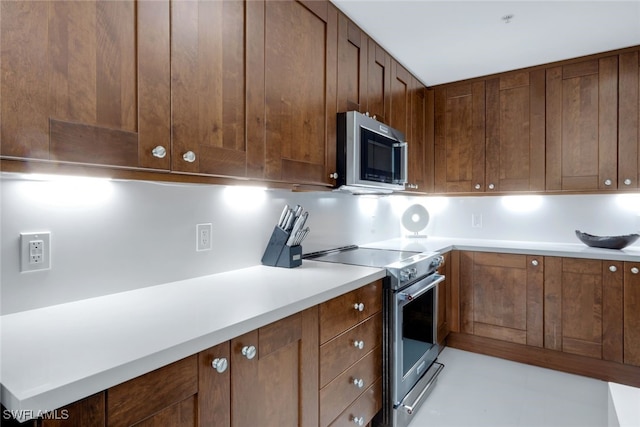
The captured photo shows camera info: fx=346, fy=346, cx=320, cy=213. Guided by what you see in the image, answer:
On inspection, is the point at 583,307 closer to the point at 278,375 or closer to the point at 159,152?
the point at 278,375

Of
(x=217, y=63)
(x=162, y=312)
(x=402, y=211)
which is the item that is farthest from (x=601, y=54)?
(x=162, y=312)

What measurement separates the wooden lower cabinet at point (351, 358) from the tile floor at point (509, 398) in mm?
490

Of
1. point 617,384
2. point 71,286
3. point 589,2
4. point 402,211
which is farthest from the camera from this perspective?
point 402,211

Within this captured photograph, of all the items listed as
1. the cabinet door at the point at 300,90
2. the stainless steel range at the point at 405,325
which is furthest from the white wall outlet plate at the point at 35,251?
the stainless steel range at the point at 405,325

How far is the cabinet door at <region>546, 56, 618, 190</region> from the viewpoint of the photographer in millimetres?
2541

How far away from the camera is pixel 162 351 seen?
762 mm

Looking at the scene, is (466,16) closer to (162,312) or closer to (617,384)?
(162,312)

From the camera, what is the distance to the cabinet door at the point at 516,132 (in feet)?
9.12

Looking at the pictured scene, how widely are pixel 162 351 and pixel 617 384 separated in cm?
293

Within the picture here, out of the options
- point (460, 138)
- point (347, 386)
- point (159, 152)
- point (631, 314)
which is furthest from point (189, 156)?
point (631, 314)

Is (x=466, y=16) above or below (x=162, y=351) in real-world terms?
above

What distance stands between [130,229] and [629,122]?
3238mm

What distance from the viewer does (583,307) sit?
241cm

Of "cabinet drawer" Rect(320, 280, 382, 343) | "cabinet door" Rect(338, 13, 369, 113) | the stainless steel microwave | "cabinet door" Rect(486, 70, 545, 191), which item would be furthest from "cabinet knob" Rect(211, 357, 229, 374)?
"cabinet door" Rect(486, 70, 545, 191)
